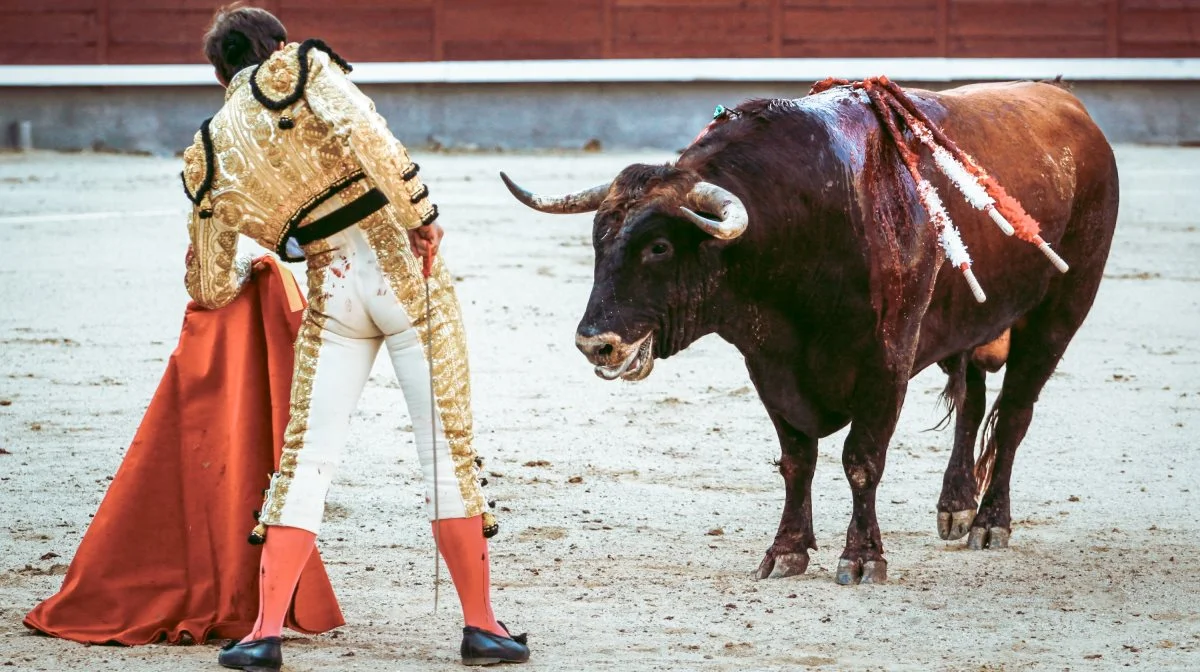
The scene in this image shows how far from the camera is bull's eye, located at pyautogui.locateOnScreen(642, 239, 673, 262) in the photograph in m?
3.39

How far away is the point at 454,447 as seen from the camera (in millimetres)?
2979

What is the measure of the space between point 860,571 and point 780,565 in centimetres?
17

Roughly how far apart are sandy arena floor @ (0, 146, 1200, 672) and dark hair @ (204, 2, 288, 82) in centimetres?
102

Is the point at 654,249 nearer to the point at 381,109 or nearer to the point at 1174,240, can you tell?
the point at 1174,240

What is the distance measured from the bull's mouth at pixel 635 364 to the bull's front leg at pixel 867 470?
0.55 m

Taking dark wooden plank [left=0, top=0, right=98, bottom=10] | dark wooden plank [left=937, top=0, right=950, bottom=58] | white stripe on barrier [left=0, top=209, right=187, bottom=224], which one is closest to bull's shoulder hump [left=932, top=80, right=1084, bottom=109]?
white stripe on barrier [left=0, top=209, right=187, bottom=224]

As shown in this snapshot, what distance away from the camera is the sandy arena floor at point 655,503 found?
10.6 ft

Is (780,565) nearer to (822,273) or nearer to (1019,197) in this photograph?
(822,273)

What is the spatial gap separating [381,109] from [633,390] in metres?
9.25

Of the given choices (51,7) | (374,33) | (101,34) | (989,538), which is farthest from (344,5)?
(989,538)

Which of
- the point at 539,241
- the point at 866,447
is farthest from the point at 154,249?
the point at 866,447

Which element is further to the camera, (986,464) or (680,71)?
(680,71)

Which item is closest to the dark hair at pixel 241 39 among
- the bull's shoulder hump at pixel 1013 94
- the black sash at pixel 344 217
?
the black sash at pixel 344 217

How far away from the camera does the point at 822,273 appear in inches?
142
